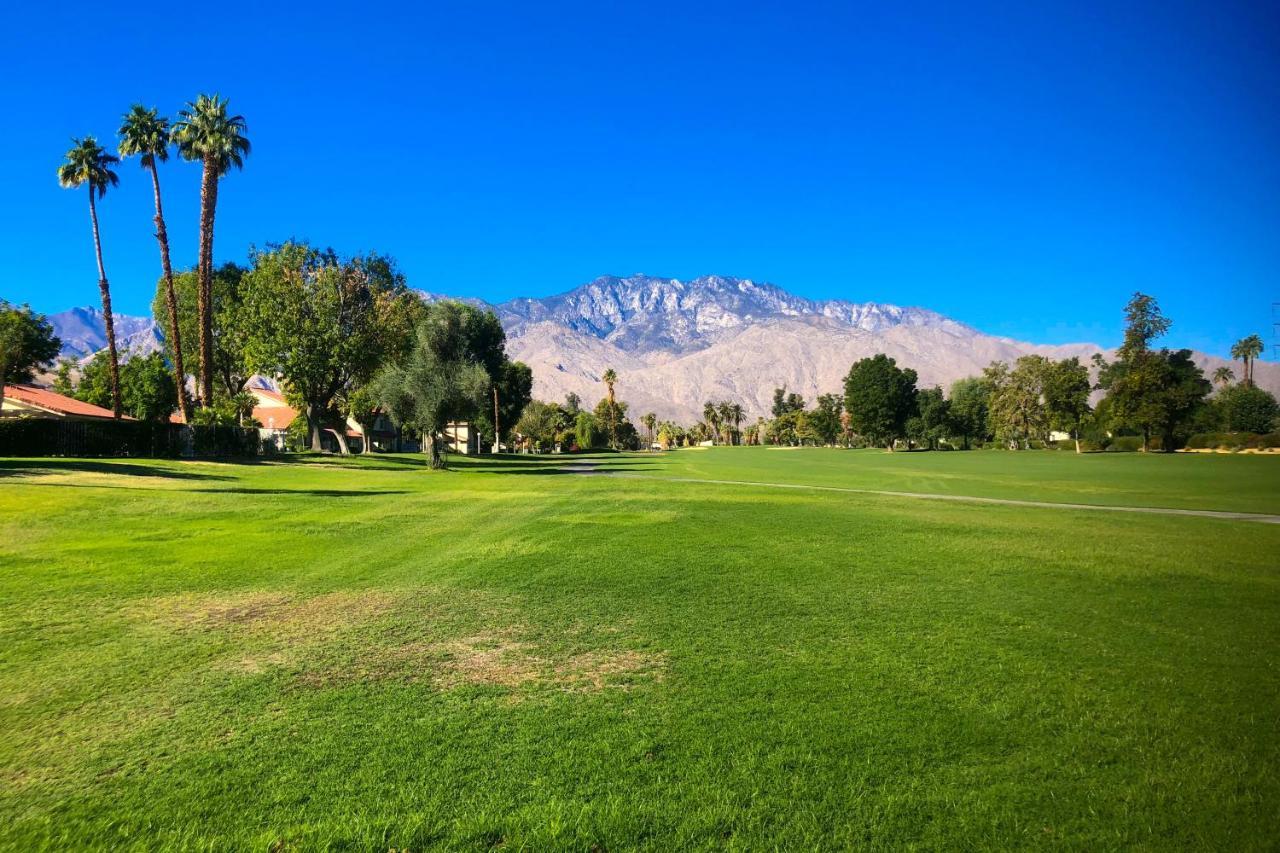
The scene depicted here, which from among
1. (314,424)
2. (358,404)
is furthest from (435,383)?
(358,404)

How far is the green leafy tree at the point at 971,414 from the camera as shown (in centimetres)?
13420

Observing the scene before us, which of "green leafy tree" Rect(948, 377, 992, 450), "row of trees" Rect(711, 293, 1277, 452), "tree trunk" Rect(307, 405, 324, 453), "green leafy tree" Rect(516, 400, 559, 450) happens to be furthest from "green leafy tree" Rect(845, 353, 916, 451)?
"tree trunk" Rect(307, 405, 324, 453)

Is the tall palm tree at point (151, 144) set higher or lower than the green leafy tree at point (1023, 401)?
higher

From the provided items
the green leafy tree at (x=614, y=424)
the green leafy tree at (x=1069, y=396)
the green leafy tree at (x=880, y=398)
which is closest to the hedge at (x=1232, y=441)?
the green leafy tree at (x=1069, y=396)

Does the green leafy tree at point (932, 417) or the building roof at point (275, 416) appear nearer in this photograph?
the building roof at point (275, 416)

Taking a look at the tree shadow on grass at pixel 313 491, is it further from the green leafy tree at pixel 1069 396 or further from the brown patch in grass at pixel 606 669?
the green leafy tree at pixel 1069 396

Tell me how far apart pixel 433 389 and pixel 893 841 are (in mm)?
42272

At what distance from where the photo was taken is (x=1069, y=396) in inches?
3696

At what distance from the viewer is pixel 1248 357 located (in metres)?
125

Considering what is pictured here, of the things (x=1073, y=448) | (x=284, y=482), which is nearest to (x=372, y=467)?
(x=284, y=482)

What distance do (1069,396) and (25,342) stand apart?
120760 millimetres

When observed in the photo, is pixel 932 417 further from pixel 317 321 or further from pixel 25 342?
pixel 25 342

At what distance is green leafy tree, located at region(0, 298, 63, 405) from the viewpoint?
58125mm

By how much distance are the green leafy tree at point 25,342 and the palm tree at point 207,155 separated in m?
26.1
